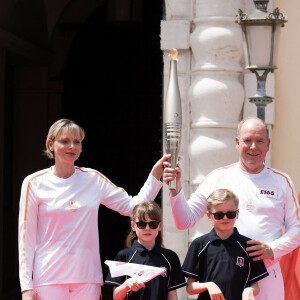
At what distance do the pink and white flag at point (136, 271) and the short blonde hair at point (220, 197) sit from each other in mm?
397

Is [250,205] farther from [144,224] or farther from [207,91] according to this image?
[207,91]

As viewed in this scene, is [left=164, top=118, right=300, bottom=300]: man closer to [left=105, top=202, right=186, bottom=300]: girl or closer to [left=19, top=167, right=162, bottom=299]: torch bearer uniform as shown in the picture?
[left=105, top=202, right=186, bottom=300]: girl

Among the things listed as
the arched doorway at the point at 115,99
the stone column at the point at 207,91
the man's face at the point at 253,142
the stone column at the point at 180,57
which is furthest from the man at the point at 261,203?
the arched doorway at the point at 115,99

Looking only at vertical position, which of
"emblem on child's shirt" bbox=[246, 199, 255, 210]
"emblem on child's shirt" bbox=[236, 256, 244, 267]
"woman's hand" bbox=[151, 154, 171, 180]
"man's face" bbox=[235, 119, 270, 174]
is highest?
"man's face" bbox=[235, 119, 270, 174]

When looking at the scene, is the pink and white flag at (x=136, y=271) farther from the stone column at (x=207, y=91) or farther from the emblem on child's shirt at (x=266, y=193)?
the stone column at (x=207, y=91)

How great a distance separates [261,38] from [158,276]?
6.69 feet

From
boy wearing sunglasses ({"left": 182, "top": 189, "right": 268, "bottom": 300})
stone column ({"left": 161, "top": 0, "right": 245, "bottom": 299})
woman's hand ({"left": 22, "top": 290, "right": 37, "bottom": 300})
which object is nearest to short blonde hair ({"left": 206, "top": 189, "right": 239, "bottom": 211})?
boy wearing sunglasses ({"left": 182, "top": 189, "right": 268, "bottom": 300})

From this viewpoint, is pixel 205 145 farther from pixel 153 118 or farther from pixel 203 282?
pixel 153 118

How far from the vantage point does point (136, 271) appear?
Answer: 4355 mm

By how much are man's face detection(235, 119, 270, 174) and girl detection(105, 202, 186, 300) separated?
52cm

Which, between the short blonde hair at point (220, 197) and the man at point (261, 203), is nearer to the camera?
the short blonde hair at point (220, 197)

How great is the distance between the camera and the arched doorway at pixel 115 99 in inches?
441

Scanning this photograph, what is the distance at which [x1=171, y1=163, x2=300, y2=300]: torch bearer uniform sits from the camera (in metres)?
4.52

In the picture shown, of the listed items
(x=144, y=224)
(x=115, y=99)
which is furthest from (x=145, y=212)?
(x=115, y=99)
